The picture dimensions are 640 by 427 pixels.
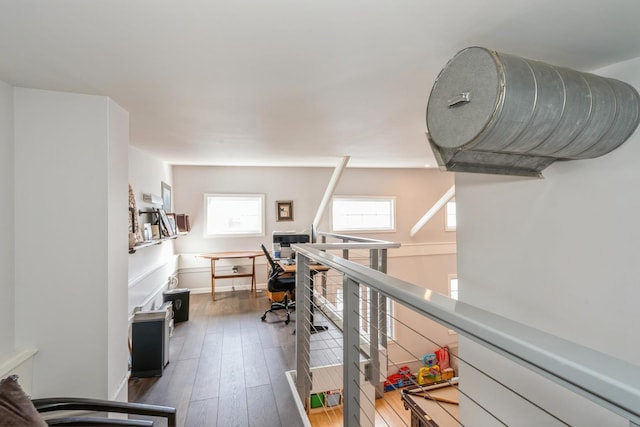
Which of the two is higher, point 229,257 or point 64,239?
point 64,239

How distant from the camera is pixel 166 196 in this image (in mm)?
4660

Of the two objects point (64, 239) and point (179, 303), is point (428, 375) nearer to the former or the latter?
point (179, 303)

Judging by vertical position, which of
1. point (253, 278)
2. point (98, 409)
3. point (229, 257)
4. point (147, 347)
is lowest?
point (147, 347)

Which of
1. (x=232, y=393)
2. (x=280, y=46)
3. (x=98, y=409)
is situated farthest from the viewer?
(x=232, y=393)

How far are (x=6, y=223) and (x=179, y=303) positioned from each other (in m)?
2.53

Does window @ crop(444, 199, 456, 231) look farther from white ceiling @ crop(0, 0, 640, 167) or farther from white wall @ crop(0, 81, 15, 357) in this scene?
white wall @ crop(0, 81, 15, 357)

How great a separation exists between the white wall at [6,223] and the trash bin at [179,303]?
2.25 meters

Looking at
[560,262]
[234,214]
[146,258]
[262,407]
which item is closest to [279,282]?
[146,258]

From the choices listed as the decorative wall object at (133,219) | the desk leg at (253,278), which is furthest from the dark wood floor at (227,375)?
the decorative wall object at (133,219)

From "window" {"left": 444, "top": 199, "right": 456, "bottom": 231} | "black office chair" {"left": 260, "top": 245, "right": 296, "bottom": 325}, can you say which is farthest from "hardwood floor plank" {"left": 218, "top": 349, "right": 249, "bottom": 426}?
"window" {"left": 444, "top": 199, "right": 456, "bottom": 231}

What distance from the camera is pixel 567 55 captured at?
1439mm

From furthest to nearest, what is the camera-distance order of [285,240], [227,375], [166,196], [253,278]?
1. [253,278]
2. [285,240]
3. [166,196]
4. [227,375]

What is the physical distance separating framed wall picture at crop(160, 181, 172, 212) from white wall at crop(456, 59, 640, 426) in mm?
4146

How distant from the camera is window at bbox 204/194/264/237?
5.43 meters
